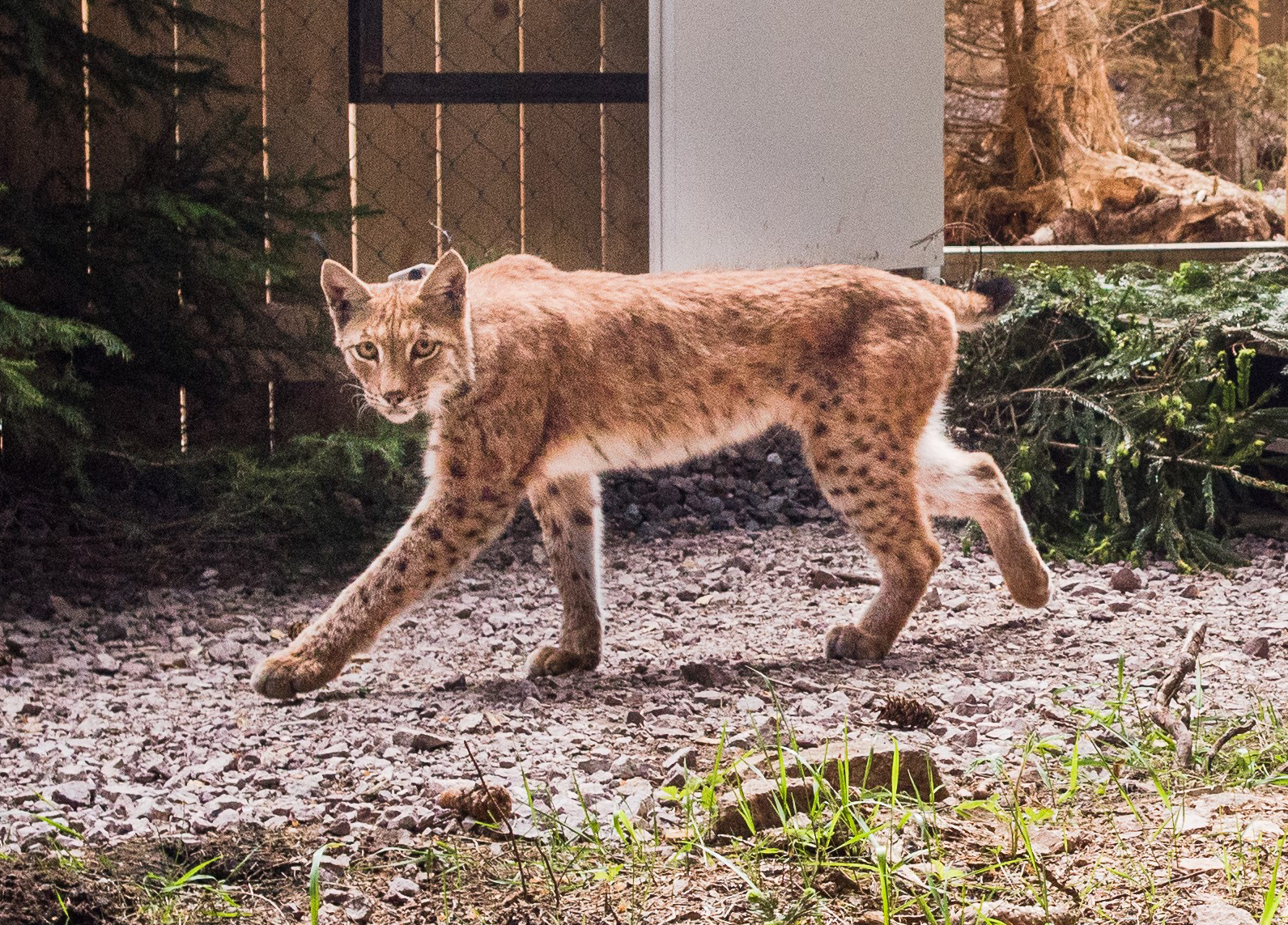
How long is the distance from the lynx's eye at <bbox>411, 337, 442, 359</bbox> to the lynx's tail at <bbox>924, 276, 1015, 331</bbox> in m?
1.35

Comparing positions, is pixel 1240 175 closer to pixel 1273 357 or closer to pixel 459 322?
pixel 1273 357

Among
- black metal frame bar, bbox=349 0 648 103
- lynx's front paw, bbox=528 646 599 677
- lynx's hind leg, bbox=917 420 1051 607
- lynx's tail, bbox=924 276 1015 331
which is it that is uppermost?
black metal frame bar, bbox=349 0 648 103

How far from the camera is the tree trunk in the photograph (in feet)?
24.1

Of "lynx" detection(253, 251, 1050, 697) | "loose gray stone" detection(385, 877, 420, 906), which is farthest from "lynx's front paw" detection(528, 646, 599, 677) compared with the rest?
"loose gray stone" detection(385, 877, 420, 906)

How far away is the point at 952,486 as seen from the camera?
3666mm

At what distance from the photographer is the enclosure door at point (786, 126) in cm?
480

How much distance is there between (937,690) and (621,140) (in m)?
2.93

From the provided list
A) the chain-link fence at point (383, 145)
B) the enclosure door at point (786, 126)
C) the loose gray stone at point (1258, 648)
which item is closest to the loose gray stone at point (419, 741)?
the loose gray stone at point (1258, 648)

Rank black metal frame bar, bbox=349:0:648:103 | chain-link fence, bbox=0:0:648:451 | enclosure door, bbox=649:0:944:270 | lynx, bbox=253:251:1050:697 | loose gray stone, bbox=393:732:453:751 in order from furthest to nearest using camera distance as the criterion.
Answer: black metal frame bar, bbox=349:0:648:103 < enclosure door, bbox=649:0:944:270 < chain-link fence, bbox=0:0:648:451 < lynx, bbox=253:251:1050:697 < loose gray stone, bbox=393:732:453:751

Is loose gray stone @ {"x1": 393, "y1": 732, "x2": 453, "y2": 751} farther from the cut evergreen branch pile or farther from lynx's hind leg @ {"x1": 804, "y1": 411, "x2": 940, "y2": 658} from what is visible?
the cut evergreen branch pile

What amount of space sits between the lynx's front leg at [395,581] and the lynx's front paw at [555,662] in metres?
0.32

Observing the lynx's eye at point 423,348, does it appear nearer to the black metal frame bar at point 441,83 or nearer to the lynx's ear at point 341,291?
the lynx's ear at point 341,291

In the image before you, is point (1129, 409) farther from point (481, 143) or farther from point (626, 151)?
point (481, 143)

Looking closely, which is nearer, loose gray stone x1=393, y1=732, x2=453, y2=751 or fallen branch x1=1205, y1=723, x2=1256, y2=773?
fallen branch x1=1205, y1=723, x2=1256, y2=773
